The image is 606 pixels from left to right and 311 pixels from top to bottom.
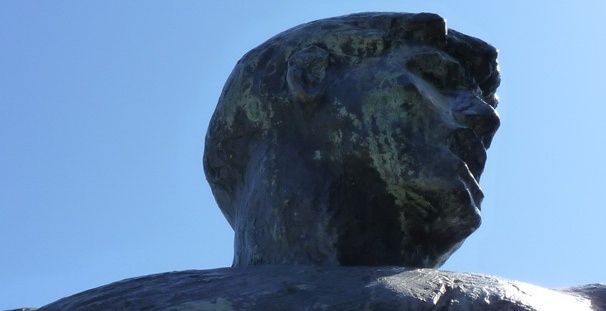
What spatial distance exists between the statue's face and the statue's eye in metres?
0.05

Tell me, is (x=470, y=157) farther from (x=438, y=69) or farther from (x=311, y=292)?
(x=311, y=292)

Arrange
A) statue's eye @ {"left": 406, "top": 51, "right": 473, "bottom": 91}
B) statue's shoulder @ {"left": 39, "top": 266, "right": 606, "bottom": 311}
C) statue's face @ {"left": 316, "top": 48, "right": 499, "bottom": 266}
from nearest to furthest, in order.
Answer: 1. statue's shoulder @ {"left": 39, "top": 266, "right": 606, "bottom": 311}
2. statue's face @ {"left": 316, "top": 48, "right": 499, "bottom": 266}
3. statue's eye @ {"left": 406, "top": 51, "right": 473, "bottom": 91}

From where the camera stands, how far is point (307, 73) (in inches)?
213

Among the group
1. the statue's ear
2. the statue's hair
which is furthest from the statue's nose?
the statue's ear

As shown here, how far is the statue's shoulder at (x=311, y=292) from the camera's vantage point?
4398 mm

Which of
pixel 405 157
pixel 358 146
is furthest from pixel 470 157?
pixel 358 146

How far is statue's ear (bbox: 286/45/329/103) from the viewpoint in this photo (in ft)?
17.6

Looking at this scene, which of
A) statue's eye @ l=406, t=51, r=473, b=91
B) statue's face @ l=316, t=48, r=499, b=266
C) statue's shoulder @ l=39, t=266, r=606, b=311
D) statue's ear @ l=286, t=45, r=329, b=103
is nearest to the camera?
statue's shoulder @ l=39, t=266, r=606, b=311

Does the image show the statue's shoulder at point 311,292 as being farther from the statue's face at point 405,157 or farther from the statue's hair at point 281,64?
the statue's hair at point 281,64

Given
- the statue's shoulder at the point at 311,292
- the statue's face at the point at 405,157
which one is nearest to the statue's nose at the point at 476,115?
the statue's face at the point at 405,157

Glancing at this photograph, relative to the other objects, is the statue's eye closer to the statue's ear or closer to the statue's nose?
the statue's nose

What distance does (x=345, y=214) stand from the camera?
523cm

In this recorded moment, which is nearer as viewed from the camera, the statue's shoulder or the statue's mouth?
the statue's shoulder

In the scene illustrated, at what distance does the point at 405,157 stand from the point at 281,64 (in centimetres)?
65
